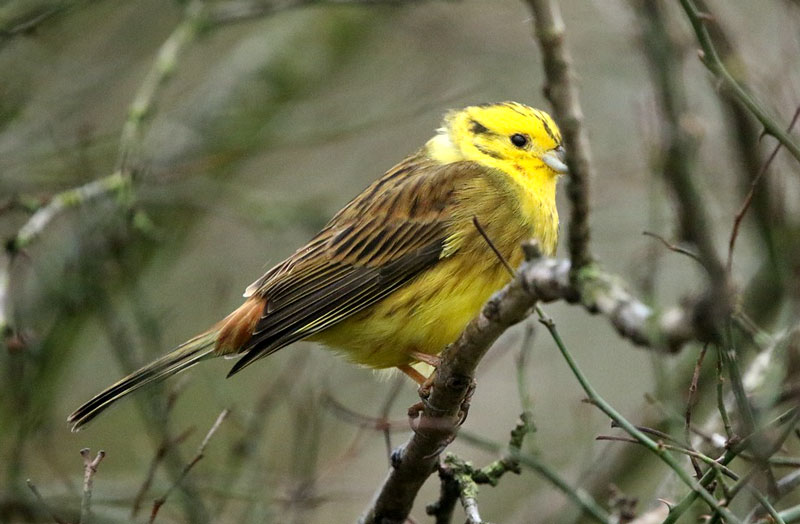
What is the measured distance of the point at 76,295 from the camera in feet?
22.5

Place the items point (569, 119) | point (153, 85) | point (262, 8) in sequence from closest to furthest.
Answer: point (569, 119), point (153, 85), point (262, 8)

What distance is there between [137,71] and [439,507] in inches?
260

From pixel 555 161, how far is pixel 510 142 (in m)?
0.32

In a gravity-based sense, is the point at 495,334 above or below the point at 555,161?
above

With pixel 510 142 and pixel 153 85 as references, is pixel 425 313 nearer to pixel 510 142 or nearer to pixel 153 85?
pixel 510 142

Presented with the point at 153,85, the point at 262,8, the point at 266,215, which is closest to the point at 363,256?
the point at 153,85

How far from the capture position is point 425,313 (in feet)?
16.9

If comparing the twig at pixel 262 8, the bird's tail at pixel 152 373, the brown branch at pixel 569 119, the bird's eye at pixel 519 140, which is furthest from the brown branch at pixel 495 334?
the twig at pixel 262 8

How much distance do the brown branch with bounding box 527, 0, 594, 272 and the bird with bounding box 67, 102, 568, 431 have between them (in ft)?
7.62

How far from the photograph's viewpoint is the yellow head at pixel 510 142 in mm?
5746

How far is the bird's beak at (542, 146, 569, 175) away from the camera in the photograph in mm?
5645

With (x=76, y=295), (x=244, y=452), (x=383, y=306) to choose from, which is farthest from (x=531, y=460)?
(x=76, y=295)

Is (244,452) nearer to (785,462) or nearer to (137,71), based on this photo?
(785,462)

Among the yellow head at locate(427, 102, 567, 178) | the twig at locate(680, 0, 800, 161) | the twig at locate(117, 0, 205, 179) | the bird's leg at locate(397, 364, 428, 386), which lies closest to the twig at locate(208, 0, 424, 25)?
the twig at locate(117, 0, 205, 179)
